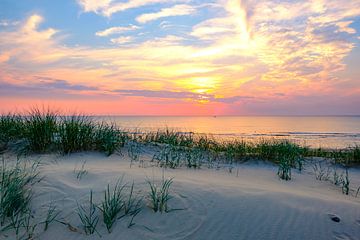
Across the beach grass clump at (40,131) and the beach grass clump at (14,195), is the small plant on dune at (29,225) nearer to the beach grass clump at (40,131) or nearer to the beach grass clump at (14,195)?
the beach grass clump at (14,195)

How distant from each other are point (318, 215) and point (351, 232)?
0.35 meters

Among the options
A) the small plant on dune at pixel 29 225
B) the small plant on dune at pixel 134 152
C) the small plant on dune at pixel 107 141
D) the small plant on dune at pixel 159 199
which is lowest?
the small plant on dune at pixel 29 225

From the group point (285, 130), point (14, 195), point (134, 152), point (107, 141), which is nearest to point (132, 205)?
point (14, 195)

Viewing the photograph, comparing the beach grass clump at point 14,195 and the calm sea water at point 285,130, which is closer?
the beach grass clump at point 14,195

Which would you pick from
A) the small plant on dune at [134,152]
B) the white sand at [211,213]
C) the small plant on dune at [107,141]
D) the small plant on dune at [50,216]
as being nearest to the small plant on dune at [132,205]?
the white sand at [211,213]

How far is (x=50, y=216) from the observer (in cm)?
319

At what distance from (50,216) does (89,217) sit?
41cm

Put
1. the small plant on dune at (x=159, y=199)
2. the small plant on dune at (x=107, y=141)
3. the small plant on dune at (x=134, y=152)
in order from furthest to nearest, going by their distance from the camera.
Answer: the small plant on dune at (x=107, y=141) < the small plant on dune at (x=134, y=152) < the small plant on dune at (x=159, y=199)

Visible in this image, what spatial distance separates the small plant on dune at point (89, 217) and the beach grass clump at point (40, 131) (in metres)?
3.65

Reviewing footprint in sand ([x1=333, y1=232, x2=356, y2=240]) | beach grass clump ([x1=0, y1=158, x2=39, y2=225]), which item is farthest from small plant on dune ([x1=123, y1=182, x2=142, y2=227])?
footprint in sand ([x1=333, y1=232, x2=356, y2=240])

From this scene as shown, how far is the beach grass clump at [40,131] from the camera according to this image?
6.54 m

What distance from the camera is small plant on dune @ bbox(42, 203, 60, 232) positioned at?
3.09 m

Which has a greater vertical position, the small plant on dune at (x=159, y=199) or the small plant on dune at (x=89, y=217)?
the small plant on dune at (x=159, y=199)

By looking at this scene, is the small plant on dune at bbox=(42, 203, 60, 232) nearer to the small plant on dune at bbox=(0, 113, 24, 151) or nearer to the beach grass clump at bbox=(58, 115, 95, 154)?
the beach grass clump at bbox=(58, 115, 95, 154)
